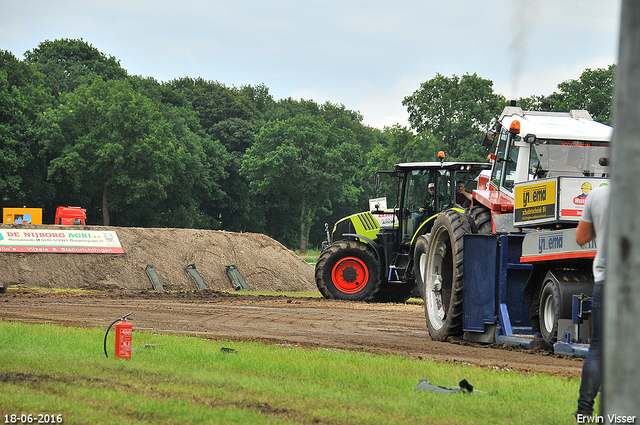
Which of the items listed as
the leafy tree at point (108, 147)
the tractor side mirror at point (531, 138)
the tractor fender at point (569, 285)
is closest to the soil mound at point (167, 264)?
the tractor side mirror at point (531, 138)

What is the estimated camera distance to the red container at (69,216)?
39.3 meters

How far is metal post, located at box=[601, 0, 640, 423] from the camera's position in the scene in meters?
2.84

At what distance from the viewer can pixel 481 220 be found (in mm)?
10789

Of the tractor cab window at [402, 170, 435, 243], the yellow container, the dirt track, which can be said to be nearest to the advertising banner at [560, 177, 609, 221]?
the dirt track

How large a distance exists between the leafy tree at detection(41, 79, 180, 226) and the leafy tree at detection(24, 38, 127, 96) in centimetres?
892

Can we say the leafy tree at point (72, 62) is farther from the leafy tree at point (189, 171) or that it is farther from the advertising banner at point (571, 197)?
the advertising banner at point (571, 197)

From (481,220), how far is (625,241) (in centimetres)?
800

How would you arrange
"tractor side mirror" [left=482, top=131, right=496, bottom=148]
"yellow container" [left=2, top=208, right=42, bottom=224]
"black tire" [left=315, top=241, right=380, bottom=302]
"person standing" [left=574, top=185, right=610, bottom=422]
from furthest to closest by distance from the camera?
"yellow container" [left=2, top=208, right=42, bottom=224]
"black tire" [left=315, top=241, right=380, bottom=302]
"tractor side mirror" [left=482, top=131, right=496, bottom=148]
"person standing" [left=574, top=185, right=610, bottom=422]

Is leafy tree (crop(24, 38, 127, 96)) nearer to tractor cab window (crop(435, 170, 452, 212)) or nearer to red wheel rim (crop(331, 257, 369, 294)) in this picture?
red wheel rim (crop(331, 257, 369, 294))

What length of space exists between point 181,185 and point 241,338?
4848 cm

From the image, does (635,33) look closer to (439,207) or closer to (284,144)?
(439,207)

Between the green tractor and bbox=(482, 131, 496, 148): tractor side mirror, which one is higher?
bbox=(482, 131, 496, 148): tractor side mirror

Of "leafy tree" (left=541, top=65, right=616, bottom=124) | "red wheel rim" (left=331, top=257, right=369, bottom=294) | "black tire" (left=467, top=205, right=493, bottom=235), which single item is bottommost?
"red wheel rim" (left=331, top=257, right=369, bottom=294)

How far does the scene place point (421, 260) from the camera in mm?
15945
